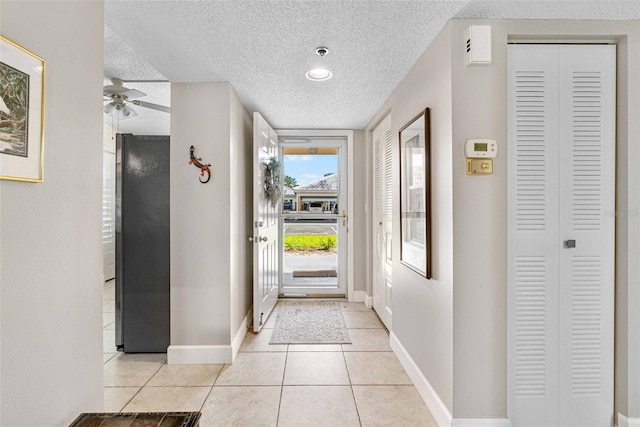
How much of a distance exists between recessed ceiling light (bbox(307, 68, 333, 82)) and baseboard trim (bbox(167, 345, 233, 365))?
220 centimetres

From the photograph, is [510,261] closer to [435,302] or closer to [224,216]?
[435,302]

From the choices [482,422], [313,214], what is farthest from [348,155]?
[482,422]

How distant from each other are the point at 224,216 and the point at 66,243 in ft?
4.76

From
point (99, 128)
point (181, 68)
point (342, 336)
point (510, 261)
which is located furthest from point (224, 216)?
point (510, 261)

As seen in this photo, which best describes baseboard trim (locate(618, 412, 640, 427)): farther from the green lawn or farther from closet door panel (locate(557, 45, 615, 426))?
the green lawn

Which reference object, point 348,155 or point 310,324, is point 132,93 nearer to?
point 348,155

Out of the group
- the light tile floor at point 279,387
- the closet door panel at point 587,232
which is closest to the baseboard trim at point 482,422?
the light tile floor at point 279,387

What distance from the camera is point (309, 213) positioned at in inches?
176

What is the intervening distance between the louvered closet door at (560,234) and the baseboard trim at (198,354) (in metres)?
1.96

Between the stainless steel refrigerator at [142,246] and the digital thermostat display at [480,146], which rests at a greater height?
the digital thermostat display at [480,146]

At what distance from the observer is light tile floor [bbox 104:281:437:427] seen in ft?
6.42

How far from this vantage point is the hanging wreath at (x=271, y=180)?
11.5 feet

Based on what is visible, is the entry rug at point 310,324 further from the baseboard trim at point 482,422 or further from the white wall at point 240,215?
the baseboard trim at point 482,422

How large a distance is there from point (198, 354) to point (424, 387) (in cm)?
170
